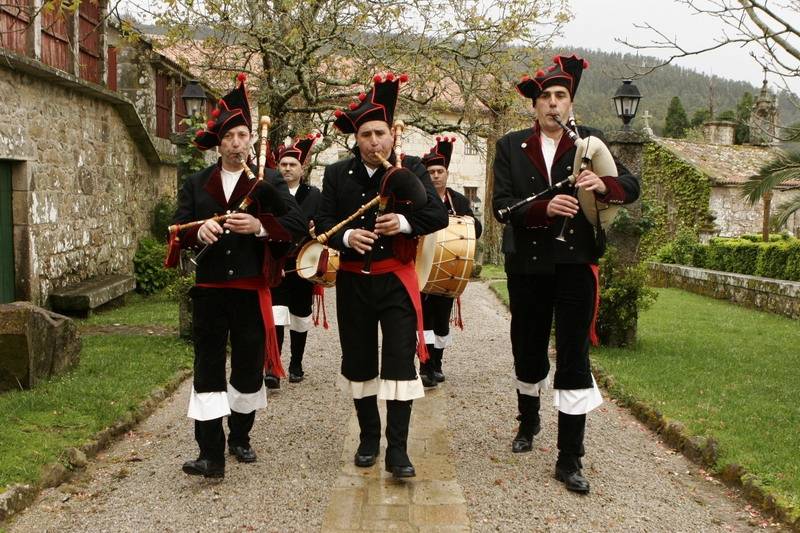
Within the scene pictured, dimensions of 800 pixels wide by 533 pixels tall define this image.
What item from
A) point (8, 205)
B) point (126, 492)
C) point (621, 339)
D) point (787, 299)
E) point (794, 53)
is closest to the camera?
point (126, 492)

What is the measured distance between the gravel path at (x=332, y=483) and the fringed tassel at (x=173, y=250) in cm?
130

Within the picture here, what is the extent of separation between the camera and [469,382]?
8.05 metres

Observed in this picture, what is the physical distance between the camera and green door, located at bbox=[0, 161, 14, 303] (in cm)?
1073

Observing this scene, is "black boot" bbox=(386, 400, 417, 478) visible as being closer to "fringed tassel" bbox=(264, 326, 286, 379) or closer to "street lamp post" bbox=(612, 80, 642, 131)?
"fringed tassel" bbox=(264, 326, 286, 379)

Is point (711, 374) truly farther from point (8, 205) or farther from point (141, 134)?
point (141, 134)

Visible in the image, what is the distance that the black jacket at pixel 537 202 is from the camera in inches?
193

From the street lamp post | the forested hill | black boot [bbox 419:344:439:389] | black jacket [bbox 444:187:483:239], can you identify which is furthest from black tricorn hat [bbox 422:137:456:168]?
the forested hill

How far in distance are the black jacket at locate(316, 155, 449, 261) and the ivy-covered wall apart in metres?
24.3

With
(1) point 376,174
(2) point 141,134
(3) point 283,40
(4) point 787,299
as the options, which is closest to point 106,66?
(2) point 141,134

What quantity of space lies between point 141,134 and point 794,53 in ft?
38.9

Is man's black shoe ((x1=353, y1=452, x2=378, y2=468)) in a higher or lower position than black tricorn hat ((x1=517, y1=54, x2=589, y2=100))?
lower

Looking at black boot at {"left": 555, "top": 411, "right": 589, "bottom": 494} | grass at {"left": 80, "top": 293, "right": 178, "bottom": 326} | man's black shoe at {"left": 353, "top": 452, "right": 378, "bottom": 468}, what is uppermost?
black boot at {"left": 555, "top": 411, "right": 589, "bottom": 494}

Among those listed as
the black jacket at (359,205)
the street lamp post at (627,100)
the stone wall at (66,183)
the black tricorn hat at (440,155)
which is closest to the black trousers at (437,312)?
the black tricorn hat at (440,155)

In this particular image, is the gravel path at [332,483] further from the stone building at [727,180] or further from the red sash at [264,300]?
the stone building at [727,180]
